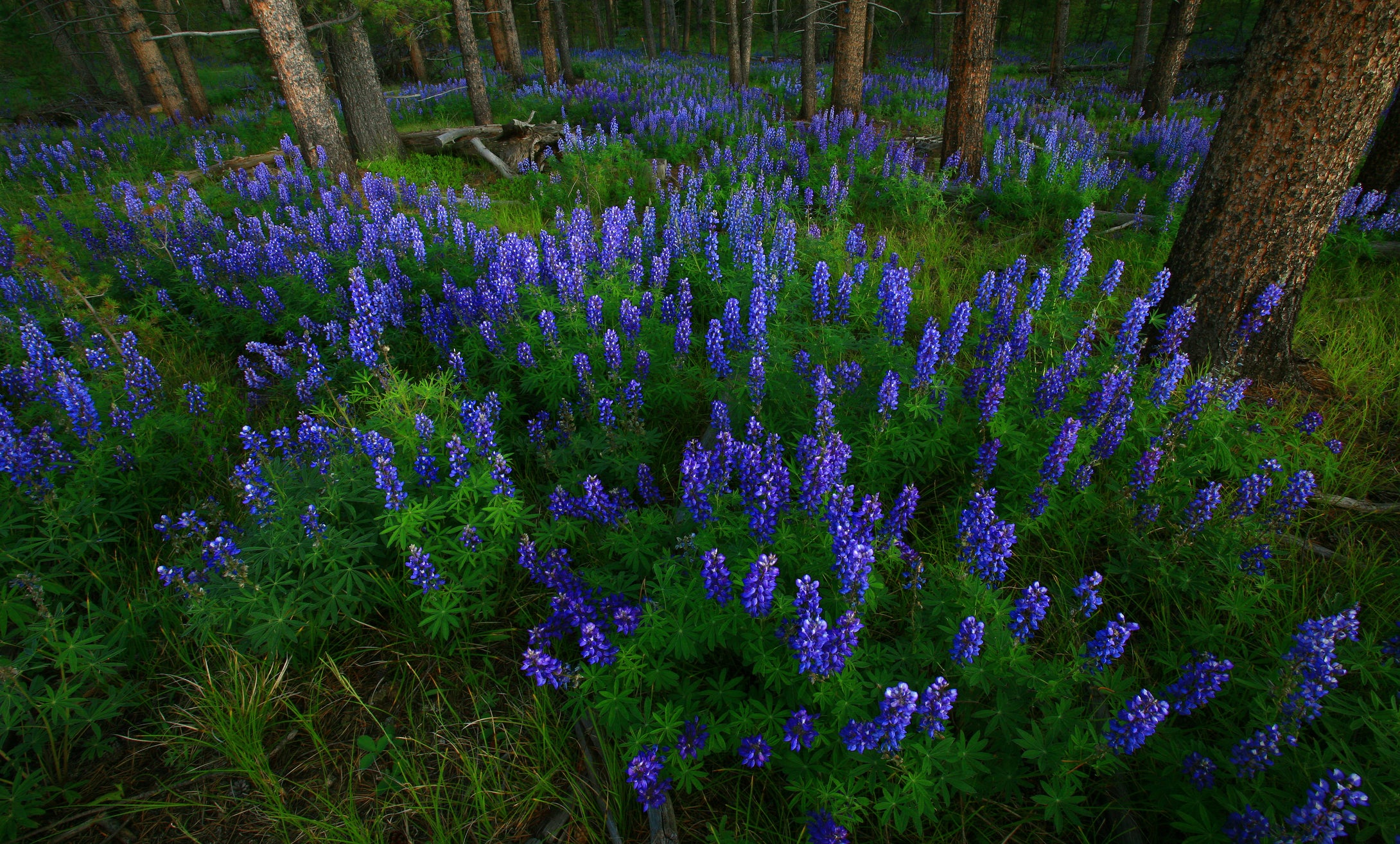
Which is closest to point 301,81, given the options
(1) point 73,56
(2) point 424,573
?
(2) point 424,573

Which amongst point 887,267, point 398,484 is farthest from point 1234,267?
point 398,484

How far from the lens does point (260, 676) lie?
2457 millimetres

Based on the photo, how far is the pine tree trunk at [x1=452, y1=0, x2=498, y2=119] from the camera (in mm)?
10047

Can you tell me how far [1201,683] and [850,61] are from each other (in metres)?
10.9

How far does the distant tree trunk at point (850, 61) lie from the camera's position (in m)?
9.58

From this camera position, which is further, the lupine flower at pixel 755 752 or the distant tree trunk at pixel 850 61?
the distant tree trunk at pixel 850 61

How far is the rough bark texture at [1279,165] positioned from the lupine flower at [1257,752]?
6.24ft

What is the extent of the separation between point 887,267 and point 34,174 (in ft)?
46.9

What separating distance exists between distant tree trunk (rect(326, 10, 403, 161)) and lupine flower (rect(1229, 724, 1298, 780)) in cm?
1105

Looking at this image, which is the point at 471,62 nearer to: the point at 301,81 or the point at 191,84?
the point at 301,81

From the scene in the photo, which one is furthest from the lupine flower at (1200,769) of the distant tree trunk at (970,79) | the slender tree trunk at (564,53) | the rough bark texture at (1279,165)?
the slender tree trunk at (564,53)

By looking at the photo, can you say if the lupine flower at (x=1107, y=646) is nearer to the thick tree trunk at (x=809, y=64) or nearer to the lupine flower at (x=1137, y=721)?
the lupine flower at (x=1137, y=721)

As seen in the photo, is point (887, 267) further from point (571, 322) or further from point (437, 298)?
point (437, 298)

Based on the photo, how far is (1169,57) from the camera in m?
10.7
